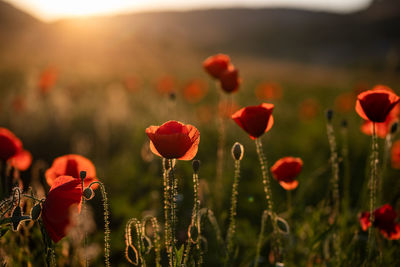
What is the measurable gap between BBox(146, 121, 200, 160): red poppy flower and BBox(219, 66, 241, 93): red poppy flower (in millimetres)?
797

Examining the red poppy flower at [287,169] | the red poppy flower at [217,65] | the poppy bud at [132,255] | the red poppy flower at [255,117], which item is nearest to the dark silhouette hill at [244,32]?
the red poppy flower at [217,65]

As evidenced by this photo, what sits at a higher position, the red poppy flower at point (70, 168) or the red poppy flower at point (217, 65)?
the red poppy flower at point (217, 65)

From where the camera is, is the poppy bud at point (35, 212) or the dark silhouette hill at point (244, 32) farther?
the dark silhouette hill at point (244, 32)

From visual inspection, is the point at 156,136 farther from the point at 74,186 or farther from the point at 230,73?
the point at 230,73

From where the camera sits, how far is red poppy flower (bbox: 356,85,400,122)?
1.23 metres

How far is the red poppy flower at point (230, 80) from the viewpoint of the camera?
183 centimetres

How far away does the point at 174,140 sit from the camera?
1.03 meters

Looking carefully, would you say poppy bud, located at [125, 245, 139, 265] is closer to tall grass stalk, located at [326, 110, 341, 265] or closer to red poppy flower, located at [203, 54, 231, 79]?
tall grass stalk, located at [326, 110, 341, 265]

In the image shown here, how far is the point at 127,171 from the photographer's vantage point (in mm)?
3129

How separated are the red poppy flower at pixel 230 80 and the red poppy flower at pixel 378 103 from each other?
73 cm

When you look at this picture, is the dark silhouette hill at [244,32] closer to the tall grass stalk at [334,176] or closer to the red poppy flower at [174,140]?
the tall grass stalk at [334,176]

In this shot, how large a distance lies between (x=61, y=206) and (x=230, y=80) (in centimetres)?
117

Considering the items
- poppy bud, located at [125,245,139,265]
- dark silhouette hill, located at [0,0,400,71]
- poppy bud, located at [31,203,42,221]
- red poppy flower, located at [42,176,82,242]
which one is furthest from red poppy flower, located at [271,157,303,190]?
dark silhouette hill, located at [0,0,400,71]

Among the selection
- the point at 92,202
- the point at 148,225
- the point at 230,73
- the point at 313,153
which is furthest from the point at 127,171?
the point at 313,153
